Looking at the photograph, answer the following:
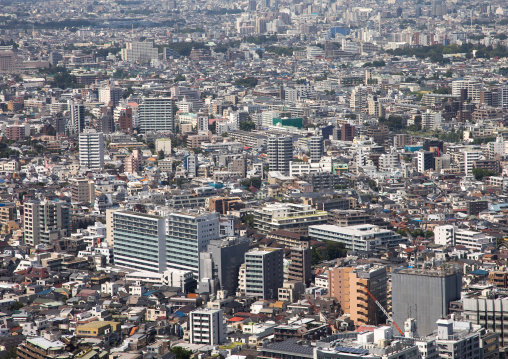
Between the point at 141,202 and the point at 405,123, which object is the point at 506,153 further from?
the point at 141,202

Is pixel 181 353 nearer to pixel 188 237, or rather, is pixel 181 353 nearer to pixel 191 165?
pixel 188 237

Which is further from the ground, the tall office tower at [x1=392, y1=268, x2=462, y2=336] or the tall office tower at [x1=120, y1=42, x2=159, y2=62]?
the tall office tower at [x1=120, y1=42, x2=159, y2=62]

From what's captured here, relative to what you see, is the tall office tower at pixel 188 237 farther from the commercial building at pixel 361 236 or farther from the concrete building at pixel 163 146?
the concrete building at pixel 163 146

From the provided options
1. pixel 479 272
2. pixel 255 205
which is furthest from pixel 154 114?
pixel 479 272

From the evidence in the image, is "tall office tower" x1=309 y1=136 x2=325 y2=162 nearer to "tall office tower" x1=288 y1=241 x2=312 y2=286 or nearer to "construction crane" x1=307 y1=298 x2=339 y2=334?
"tall office tower" x1=288 y1=241 x2=312 y2=286

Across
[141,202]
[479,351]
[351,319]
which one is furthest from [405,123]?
[479,351]

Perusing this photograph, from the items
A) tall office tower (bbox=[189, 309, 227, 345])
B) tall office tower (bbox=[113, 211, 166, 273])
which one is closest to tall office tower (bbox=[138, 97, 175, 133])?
tall office tower (bbox=[113, 211, 166, 273])
